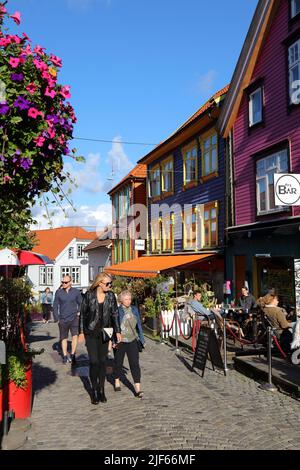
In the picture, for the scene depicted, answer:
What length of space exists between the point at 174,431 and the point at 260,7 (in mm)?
13885

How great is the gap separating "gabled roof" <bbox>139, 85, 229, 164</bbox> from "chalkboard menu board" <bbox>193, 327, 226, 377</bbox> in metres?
11.4

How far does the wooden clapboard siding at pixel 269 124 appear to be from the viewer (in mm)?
13914

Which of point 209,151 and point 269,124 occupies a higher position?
point 209,151

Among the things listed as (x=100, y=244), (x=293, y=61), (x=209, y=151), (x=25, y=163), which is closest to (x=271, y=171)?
(x=293, y=61)

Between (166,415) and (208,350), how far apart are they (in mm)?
2749

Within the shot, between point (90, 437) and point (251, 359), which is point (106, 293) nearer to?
point (90, 437)

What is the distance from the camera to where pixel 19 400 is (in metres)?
6.09

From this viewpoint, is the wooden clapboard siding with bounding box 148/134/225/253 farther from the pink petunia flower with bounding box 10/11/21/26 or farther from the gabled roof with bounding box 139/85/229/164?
the pink petunia flower with bounding box 10/11/21/26

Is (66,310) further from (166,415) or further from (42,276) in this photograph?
(42,276)

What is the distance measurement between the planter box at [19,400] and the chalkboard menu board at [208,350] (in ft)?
11.8

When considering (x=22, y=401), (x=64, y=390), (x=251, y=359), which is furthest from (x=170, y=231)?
(x=22, y=401)

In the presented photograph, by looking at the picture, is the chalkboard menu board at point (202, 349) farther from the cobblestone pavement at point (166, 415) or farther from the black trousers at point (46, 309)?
the black trousers at point (46, 309)

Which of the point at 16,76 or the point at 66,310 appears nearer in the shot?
the point at 16,76

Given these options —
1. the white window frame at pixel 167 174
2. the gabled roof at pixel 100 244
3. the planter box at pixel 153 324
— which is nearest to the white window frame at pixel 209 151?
the white window frame at pixel 167 174
